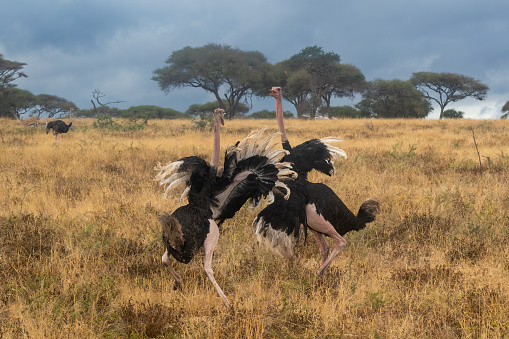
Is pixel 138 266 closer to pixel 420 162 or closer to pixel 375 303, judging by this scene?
pixel 375 303

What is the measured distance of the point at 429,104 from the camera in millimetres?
A: 44469

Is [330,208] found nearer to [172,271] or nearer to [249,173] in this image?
[249,173]

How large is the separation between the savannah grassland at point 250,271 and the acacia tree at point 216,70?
106 feet

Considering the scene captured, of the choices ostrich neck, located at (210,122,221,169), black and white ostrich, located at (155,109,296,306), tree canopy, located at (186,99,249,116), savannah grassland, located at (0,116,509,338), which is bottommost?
savannah grassland, located at (0,116,509,338)

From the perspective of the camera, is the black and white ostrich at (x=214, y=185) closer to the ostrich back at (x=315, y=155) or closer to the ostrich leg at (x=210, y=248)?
the ostrich leg at (x=210, y=248)

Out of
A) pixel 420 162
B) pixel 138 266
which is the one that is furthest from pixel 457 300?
pixel 420 162

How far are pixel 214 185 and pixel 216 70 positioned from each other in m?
37.4

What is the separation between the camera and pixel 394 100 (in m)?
39.3

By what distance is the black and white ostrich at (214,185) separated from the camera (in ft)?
13.3

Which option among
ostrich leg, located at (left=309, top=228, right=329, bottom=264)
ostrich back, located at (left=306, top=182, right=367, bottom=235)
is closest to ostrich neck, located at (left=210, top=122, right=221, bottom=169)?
ostrich back, located at (left=306, top=182, right=367, bottom=235)

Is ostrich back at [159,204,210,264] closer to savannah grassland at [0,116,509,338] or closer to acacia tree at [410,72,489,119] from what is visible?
savannah grassland at [0,116,509,338]

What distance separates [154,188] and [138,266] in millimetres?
3635

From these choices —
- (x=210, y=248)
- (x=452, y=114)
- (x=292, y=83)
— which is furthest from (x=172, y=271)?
(x=452, y=114)

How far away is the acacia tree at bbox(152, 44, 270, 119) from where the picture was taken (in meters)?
40.4
